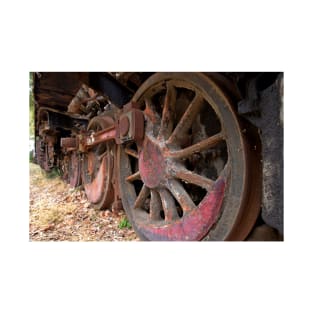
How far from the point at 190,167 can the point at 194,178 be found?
0.24 metres

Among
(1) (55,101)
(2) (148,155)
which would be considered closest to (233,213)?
(2) (148,155)

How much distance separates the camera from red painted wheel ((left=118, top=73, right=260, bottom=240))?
834mm

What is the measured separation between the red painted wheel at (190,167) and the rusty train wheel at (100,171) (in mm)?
289

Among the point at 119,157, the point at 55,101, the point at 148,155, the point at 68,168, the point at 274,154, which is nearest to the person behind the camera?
the point at 274,154

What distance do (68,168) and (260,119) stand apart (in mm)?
3025

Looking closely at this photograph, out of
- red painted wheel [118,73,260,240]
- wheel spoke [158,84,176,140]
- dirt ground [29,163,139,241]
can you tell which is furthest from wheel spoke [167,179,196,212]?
dirt ground [29,163,139,241]

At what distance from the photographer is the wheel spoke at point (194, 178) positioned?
0.97 m

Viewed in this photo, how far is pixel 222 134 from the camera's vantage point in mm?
910

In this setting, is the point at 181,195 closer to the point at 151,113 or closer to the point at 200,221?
the point at 200,221

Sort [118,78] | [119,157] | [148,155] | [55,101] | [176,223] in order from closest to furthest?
[176,223], [148,155], [118,78], [119,157], [55,101]

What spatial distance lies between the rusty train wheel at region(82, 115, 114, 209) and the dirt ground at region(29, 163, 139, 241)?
0.11 m

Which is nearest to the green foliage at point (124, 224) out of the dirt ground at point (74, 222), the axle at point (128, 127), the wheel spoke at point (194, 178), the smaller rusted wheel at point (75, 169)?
the dirt ground at point (74, 222)

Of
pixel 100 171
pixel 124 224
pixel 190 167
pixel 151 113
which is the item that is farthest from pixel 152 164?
pixel 100 171

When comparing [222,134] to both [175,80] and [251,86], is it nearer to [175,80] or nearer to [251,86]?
[251,86]
